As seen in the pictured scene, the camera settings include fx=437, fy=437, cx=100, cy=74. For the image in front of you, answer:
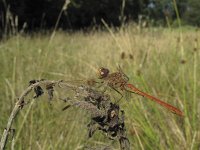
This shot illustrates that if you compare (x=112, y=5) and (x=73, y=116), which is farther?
(x=112, y=5)

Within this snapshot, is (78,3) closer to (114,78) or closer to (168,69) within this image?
(168,69)

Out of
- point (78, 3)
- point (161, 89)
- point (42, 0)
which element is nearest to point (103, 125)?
point (161, 89)

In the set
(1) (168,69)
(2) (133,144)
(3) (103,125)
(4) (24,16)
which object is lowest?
(2) (133,144)

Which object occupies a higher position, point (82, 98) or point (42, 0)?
point (42, 0)

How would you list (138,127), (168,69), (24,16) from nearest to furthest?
(138,127), (168,69), (24,16)

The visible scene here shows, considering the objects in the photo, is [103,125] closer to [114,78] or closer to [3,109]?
[114,78]

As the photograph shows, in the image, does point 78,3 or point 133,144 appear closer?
point 133,144

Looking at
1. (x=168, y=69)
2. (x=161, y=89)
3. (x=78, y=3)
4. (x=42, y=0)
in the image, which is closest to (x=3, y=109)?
(x=161, y=89)

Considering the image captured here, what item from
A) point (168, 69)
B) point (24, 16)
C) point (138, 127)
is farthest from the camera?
point (24, 16)

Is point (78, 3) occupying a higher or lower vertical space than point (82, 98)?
higher
